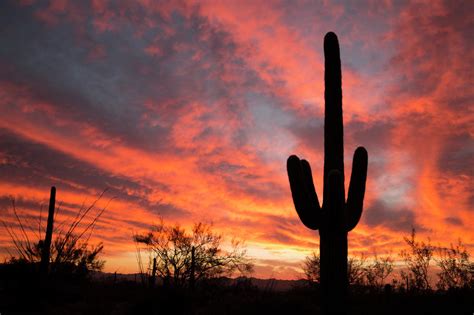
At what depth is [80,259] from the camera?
28.0 metres

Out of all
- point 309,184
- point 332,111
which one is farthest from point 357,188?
point 332,111

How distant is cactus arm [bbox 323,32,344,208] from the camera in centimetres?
609

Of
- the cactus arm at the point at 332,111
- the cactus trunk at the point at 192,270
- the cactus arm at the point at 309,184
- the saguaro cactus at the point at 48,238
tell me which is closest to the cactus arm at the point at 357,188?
the cactus arm at the point at 332,111

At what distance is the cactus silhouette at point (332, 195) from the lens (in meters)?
5.47

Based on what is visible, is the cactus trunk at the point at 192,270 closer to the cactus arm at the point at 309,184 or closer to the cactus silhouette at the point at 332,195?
the cactus arm at the point at 309,184

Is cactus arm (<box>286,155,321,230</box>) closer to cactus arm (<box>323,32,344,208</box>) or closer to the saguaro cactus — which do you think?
cactus arm (<box>323,32,344,208</box>)

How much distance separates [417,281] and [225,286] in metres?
9.32

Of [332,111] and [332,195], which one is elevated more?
[332,111]

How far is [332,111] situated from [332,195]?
5.06 feet

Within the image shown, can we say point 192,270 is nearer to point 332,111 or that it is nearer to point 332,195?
point 332,111

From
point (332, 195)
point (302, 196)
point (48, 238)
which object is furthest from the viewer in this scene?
point (48, 238)

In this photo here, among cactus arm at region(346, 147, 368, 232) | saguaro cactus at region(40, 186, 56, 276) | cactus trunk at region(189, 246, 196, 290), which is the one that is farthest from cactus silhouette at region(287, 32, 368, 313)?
cactus trunk at region(189, 246, 196, 290)

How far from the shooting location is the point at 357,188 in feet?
19.9

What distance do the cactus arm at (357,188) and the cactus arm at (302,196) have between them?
0.51 metres
